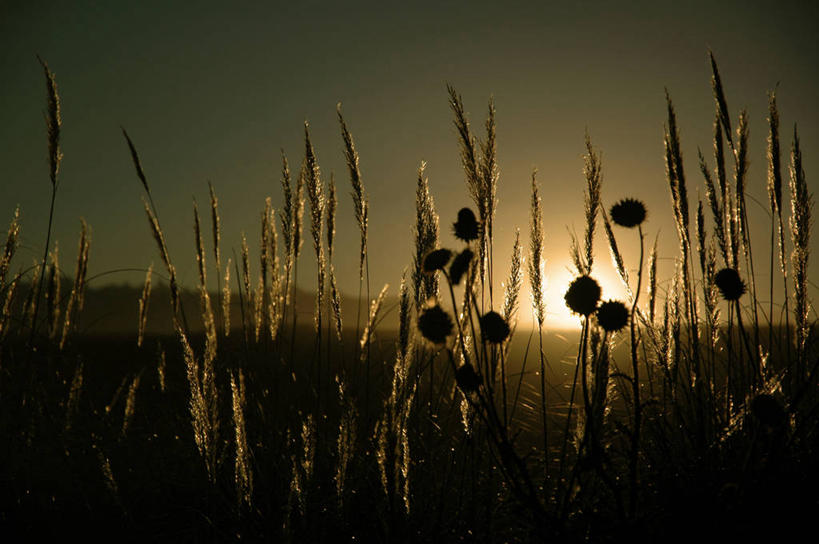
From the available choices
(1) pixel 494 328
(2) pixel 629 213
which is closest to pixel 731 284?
(2) pixel 629 213

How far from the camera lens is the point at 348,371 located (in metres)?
3.40

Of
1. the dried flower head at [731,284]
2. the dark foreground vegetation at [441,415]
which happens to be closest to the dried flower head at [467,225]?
the dark foreground vegetation at [441,415]

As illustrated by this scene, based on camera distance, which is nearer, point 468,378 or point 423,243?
point 468,378

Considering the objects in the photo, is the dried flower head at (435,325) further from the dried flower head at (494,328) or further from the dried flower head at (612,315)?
the dried flower head at (612,315)

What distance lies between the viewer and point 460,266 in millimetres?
1578

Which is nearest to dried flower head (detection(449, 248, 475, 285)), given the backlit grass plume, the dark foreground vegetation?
the dark foreground vegetation

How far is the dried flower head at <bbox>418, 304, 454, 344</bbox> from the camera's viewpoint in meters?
1.53

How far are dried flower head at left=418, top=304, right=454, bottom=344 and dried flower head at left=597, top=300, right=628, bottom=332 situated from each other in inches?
16.5

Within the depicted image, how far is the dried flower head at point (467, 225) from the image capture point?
1.66m

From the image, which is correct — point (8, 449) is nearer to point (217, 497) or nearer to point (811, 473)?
point (217, 497)

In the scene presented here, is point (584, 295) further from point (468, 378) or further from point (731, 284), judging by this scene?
point (731, 284)

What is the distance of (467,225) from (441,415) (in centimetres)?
183

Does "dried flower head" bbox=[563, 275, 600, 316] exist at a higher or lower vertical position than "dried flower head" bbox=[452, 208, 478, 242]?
lower

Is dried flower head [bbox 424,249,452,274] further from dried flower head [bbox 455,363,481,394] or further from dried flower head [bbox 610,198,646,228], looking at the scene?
dried flower head [bbox 610,198,646,228]
